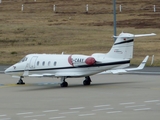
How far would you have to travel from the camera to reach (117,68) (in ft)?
115

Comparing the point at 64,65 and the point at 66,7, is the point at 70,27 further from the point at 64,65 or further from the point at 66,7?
the point at 64,65

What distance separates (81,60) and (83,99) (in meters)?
5.99

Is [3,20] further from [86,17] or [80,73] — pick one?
[80,73]

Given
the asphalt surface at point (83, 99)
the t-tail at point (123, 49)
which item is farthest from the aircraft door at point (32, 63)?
the t-tail at point (123, 49)

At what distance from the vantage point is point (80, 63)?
35250 mm

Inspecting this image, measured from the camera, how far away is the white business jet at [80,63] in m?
34.4

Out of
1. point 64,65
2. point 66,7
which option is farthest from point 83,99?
point 66,7

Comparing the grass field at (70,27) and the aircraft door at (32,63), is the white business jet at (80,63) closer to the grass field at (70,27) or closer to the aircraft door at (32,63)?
the aircraft door at (32,63)

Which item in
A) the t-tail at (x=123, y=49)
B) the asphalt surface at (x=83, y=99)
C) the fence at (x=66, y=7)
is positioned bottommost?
the asphalt surface at (x=83, y=99)

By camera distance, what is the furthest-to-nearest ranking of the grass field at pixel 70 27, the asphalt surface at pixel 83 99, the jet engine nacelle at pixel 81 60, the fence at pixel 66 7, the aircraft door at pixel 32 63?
the fence at pixel 66 7, the grass field at pixel 70 27, the aircraft door at pixel 32 63, the jet engine nacelle at pixel 81 60, the asphalt surface at pixel 83 99

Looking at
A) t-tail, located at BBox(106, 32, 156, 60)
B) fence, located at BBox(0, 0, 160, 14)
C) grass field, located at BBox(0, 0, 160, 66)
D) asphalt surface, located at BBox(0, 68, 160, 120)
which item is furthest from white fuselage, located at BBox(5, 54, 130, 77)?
fence, located at BBox(0, 0, 160, 14)

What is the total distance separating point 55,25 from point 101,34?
8491 mm

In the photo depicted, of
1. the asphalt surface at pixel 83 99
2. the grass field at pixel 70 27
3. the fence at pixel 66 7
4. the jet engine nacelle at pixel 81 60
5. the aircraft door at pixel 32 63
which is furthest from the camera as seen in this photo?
the fence at pixel 66 7

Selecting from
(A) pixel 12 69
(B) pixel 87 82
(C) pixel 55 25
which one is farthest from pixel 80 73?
(C) pixel 55 25
